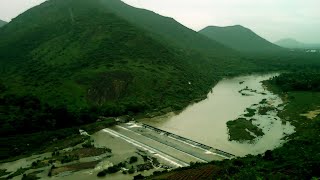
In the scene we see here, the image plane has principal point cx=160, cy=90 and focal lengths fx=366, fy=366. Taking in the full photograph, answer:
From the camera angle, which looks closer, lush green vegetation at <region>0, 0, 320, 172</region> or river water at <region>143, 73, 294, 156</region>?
river water at <region>143, 73, 294, 156</region>

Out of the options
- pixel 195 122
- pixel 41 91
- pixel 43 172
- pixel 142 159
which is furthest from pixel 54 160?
pixel 41 91

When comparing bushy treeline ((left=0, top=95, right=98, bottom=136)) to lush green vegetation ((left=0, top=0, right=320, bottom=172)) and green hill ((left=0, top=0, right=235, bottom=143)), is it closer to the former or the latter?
green hill ((left=0, top=0, right=235, bottom=143))

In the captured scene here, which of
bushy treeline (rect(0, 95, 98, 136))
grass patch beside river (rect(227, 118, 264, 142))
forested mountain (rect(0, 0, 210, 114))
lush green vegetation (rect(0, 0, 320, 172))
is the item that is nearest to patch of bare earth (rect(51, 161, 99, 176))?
lush green vegetation (rect(0, 0, 320, 172))

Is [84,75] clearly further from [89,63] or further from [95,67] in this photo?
[89,63]

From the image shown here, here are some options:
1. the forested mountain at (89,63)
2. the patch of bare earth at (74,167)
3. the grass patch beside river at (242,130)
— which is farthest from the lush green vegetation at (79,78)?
the grass patch beside river at (242,130)

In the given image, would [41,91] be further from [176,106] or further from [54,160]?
[54,160]

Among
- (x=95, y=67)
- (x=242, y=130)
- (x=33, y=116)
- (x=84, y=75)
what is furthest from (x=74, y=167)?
(x=95, y=67)

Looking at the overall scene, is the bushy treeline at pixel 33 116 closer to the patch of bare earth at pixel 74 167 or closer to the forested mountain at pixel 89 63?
the forested mountain at pixel 89 63

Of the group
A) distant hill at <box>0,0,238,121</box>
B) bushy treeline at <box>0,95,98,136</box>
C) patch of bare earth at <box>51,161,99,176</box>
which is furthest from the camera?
distant hill at <box>0,0,238,121</box>
